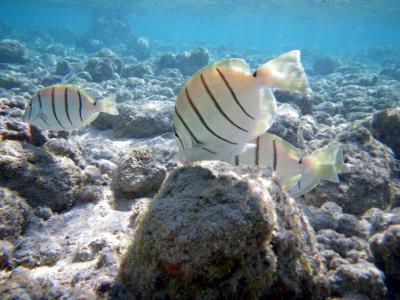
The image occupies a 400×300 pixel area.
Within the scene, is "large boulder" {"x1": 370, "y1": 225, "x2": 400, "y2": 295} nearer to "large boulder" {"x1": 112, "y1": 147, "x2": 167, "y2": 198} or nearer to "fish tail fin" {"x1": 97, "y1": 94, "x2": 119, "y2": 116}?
"large boulder" {"x1": 112, "y1": 147, "x2": 167, "y2": 198}

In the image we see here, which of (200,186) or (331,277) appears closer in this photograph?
(200,186)

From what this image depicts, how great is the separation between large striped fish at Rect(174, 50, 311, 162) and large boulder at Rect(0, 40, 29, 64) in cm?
2177

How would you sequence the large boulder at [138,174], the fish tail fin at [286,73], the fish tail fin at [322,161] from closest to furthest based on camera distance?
the fish tail fin at [286,73] → the fish tail fin at [322,161] → the large boulder at [138,174]

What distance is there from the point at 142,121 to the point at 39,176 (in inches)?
132

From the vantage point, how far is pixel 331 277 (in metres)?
2.65

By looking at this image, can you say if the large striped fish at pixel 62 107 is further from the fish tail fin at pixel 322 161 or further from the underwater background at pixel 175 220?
the fish tail fin at pixel 322 161

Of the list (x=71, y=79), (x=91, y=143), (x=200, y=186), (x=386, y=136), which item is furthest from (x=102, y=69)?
(x=200, y=186)

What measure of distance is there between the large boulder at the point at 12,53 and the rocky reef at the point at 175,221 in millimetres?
16063

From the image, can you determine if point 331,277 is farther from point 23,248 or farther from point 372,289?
point 23,248

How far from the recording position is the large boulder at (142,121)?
6605mm

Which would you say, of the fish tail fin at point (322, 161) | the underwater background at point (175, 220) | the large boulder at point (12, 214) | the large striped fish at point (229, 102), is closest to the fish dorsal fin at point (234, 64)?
the large striped fish at point (229, 102)

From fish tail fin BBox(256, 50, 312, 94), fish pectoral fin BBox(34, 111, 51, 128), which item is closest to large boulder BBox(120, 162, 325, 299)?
fish tail fin BBox(256, 50, 312, 94)

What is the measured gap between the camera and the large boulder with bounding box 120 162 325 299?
64.4 inches

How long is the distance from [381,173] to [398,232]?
2163 mm
